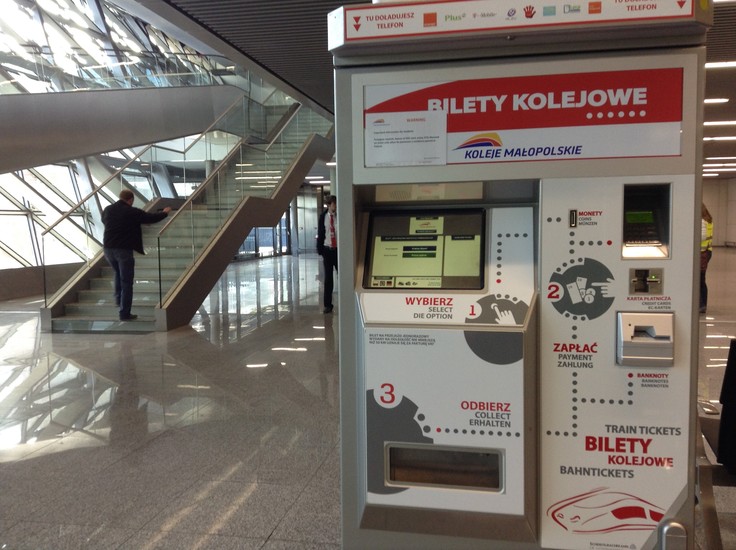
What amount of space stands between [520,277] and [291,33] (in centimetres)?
565

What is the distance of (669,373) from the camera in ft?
6.45

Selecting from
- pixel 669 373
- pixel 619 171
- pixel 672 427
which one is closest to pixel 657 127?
pixel 619 171

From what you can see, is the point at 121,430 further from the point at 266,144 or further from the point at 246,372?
the point at 266,144

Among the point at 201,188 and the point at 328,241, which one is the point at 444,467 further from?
the point at 201,188

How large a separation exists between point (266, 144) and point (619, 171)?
11.1m

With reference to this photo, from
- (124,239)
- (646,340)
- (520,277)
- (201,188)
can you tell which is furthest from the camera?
(201,188)

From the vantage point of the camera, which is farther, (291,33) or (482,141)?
(291,33)

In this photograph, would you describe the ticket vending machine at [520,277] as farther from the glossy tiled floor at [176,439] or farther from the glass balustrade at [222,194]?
the glass balustrade at [222,194]

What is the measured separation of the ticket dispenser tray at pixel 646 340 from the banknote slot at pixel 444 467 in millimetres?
557

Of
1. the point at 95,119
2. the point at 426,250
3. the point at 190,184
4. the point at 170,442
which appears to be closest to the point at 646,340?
the point at 426,250

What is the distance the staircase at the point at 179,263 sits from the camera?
25.7ft

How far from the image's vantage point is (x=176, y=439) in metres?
3.76

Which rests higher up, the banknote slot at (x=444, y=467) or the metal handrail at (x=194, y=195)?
the metal handrail at (x=194, y=195)

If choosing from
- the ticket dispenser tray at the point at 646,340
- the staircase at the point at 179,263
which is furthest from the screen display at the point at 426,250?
the staircase at the point at 179,263
